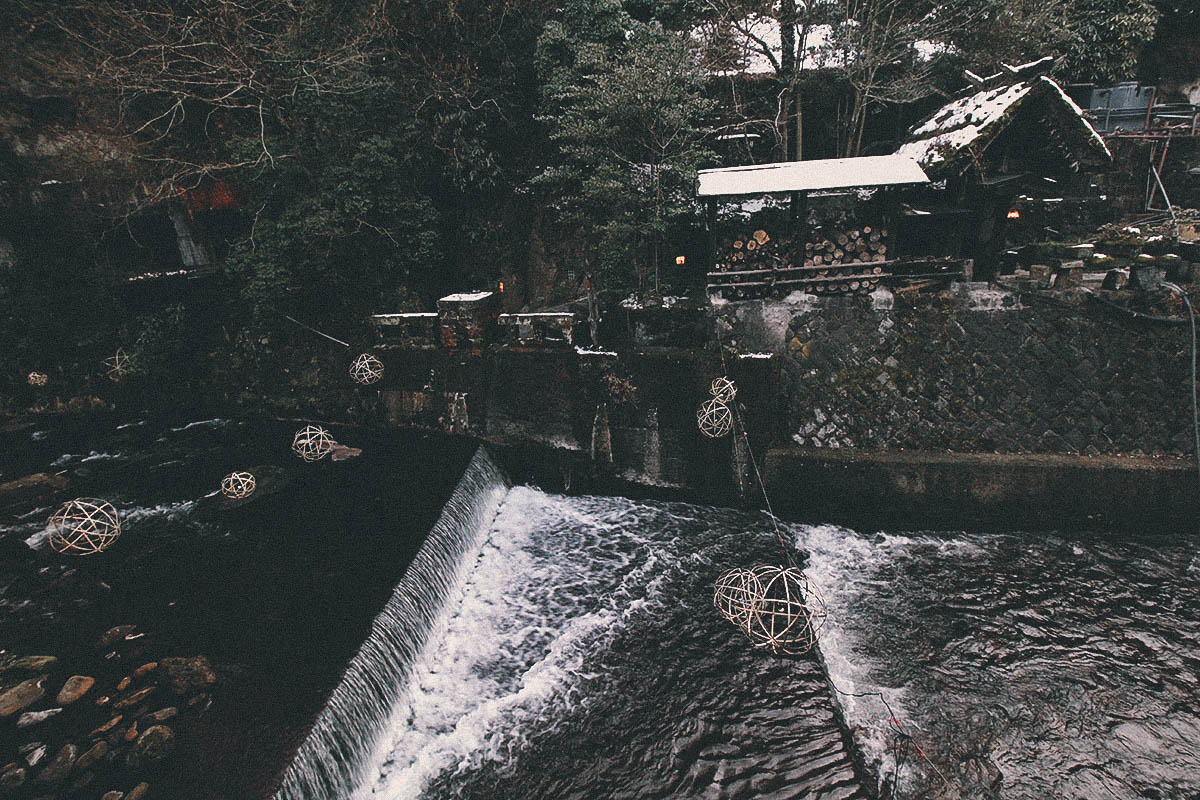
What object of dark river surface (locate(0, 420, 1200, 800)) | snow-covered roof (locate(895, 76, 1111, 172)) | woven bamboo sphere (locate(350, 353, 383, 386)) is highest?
snow-covered roof (locate(895, 76, 1111, 172))

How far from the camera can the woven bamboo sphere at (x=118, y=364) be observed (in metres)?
12.9

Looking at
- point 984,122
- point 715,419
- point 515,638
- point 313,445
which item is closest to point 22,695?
point 313,445

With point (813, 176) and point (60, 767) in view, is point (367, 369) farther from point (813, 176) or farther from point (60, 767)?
point (813, 176)

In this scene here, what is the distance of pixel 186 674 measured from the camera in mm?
5699

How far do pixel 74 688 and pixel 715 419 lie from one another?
10.1 meters

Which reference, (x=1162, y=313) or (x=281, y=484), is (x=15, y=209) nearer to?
(x=281, y=484)

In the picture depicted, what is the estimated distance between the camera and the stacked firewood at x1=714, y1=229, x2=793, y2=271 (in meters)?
11.7

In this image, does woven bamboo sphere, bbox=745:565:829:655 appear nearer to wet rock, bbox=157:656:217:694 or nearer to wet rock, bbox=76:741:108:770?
wet rock, bbox=157:656:217:694

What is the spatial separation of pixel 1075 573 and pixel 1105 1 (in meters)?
19.4

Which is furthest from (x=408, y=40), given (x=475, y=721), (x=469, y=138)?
(x=475, y=721)

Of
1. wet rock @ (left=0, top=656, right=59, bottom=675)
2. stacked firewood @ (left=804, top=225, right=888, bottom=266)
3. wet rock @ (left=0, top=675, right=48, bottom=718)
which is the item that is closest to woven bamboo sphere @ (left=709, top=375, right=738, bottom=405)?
stacked firewood @ (left=804, top=225, right=888, bottom=266)

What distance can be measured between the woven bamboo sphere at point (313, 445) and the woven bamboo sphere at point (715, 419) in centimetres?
800

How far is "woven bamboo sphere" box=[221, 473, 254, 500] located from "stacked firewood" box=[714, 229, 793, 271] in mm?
11110

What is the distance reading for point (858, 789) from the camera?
5.38 metres
